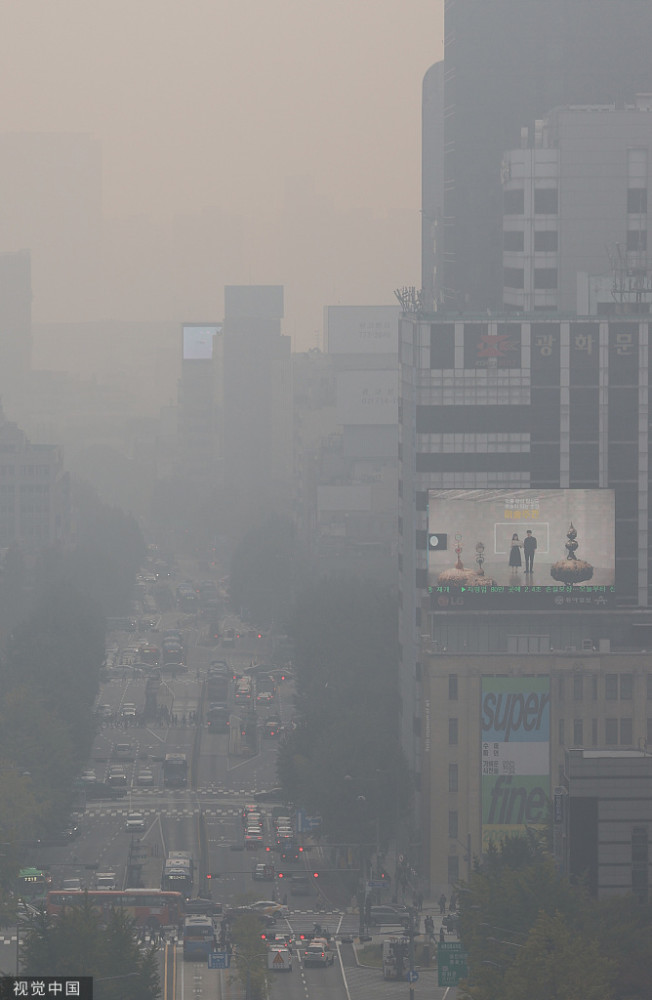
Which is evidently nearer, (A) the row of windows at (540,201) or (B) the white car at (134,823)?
(B) the white car at (134,823)

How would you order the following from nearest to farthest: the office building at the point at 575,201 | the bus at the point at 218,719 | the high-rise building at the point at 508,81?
the office building at the point at 575,201, the high-rise building at the point at 508,81, the bus at the point at 218,719

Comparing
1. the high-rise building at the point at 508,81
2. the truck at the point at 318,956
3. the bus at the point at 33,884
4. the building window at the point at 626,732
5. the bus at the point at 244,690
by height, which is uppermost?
the high-rise building at the point at 508,81

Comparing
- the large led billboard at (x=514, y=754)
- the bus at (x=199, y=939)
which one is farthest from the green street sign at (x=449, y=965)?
the large led billboard at (x=514, y=754)

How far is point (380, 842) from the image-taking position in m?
112

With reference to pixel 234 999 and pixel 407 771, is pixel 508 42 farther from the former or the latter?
pixel 234 999

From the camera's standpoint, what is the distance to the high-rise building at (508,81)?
154250mm

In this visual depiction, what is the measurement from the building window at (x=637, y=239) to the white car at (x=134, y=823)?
39.6 meters

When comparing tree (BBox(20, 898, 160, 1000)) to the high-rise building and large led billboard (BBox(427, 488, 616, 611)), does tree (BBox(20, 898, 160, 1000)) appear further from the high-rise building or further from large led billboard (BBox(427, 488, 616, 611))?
the high-rise building

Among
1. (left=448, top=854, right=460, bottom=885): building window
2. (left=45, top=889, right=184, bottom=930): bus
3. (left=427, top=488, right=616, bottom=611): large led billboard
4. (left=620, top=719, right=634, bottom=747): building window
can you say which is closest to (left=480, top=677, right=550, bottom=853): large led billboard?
(left=448, top=854, right=460, bottom=885): building window

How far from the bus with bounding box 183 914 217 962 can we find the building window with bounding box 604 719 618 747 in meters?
22.3

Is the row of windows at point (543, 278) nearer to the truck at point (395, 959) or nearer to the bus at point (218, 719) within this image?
the bus at point (218, 719)

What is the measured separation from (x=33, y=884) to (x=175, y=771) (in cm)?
3141

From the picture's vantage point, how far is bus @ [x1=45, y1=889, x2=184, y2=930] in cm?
10019

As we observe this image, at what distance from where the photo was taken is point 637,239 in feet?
412
